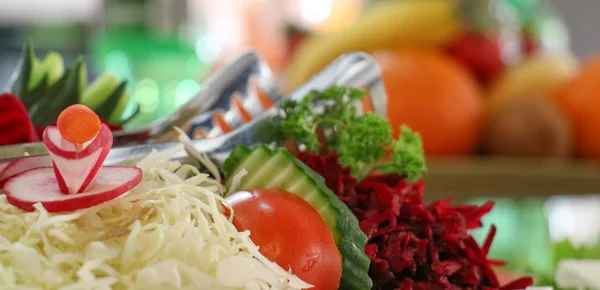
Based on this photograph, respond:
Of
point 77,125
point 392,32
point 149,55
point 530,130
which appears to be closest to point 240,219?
point 77,125

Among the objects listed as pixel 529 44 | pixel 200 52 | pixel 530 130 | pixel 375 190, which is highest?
pixel 375 190

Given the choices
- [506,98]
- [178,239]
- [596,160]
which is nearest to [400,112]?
[506,98]

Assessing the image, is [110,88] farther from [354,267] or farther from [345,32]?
[345,32]

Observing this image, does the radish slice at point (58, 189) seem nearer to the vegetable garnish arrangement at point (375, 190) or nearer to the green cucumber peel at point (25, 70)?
the vegetable garnish arrangement at point (375, 190)

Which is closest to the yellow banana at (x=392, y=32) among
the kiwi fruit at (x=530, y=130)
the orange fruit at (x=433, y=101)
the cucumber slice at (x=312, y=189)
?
the orange fruit at (x=433, y=101)

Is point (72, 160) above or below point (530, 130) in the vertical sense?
above

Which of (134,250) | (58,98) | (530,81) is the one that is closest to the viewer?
(134,250)

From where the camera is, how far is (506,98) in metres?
1.99

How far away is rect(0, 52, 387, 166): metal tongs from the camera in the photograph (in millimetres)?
716

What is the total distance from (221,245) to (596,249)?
0.76m

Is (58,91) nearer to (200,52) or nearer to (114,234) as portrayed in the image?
(114,234)

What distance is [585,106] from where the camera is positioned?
1.93 m

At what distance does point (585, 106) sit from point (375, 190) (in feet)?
4.50

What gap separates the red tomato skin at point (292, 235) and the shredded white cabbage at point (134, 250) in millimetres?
32
